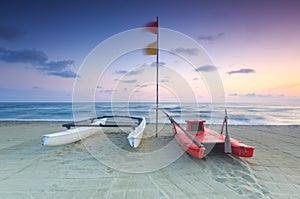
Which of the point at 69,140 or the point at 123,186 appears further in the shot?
the point at 69,140

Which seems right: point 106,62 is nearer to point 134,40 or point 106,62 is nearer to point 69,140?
point 134,40

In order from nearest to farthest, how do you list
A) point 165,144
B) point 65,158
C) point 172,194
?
point 172,194 < point 65,158 < point 165,144

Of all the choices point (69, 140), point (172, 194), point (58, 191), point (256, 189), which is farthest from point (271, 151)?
point (69, 140)

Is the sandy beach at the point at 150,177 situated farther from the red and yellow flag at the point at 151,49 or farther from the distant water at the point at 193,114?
the distant water at the point at 193,114

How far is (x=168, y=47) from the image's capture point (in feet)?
28.0

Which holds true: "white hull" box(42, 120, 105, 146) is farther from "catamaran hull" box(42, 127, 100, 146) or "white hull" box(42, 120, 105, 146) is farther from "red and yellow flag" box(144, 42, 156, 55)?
"red and yellow flag" box(144, 42, 156, 55)

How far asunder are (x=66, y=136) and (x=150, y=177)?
3.34 m

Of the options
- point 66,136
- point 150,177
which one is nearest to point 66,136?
point 66,136

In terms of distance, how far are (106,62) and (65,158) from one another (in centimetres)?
507

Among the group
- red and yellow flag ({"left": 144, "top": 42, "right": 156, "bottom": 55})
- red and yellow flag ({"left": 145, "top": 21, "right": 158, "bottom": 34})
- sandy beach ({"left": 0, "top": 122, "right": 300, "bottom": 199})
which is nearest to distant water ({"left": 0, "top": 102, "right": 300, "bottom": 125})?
red and yellow flag ({"left": 144, "top": 42, "right": 156, "bottom": 55})

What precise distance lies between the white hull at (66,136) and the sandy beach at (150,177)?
1.03ft

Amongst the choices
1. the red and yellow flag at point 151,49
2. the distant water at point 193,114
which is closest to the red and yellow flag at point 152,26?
the red and yellow flag at point 151,49

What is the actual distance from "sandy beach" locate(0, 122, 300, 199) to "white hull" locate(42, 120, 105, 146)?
0.31 m

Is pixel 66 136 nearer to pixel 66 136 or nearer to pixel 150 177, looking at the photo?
pixel 66 136
